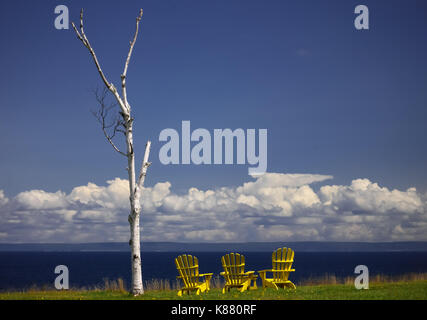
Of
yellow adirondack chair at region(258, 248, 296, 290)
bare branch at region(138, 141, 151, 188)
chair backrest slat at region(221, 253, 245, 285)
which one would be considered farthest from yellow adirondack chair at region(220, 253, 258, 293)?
bare branch at region(138, 141, 151, 188)

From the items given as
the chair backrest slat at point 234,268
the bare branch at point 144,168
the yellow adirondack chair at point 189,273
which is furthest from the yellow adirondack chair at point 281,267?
the bare branch at point 144,168

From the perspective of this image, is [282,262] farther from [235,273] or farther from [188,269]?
[188,269]

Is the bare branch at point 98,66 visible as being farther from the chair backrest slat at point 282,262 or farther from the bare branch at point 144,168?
the chair backrest slat at point 282,262

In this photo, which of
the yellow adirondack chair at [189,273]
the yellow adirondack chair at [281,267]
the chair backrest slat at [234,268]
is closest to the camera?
the yellow adirondack chair at [189,273]

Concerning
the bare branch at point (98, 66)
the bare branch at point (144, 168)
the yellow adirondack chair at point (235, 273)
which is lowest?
the yellow adirondack chair at point (235, 273)

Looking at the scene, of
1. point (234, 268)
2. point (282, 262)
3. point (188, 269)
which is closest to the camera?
point (188, 269)

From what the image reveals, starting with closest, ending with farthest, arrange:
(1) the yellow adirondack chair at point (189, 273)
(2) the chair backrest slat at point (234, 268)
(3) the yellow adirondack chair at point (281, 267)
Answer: (1) the yellow adirondack chair at point (189, 273) → (2) the chair backrest slat at point (234, 268) → (3) the yellow adirondack chair at point (281, 267)

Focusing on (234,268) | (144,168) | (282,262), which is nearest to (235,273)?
(234,268)

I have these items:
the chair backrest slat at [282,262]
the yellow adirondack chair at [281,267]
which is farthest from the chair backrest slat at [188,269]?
the chair backrest slat at [282,262]

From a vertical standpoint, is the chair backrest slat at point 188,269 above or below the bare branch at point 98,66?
below

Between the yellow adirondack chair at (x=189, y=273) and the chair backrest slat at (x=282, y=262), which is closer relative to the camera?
the yellow adirondack chair at (x=189, y=273)

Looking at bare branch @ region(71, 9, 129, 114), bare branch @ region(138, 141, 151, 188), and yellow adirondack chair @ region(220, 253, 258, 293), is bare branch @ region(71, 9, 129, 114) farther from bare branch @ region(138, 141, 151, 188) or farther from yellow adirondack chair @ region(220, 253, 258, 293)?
yellow adirondack chair @ region(220, 253, 258, 293)
